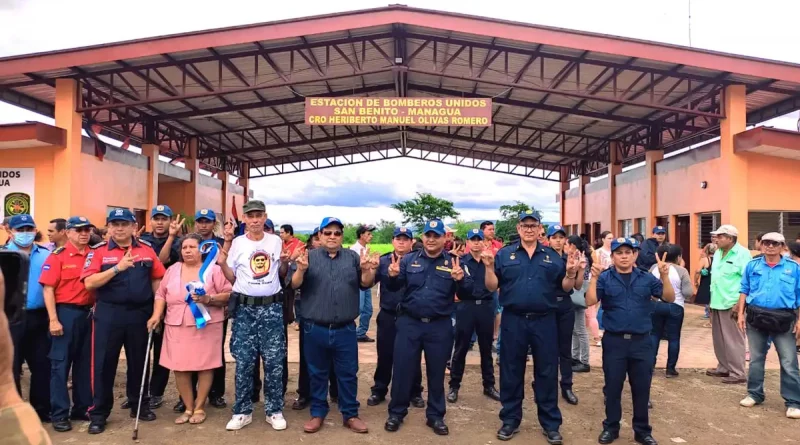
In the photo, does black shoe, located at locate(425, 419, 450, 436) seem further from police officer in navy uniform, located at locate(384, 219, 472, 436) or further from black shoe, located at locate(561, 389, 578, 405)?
black shoe, located at locate(561, 389, 578, 405)

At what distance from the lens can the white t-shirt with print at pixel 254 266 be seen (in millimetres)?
4078

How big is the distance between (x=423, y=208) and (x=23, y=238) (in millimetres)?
21765

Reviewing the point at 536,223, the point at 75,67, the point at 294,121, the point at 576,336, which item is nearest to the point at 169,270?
the point at 536,223

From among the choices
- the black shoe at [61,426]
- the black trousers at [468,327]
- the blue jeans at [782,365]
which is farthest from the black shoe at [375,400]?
the blue jeans at [782,365]

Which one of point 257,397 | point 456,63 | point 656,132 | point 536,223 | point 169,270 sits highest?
point 456,63

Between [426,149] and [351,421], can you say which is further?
[426,149]

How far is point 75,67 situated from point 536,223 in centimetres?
1026

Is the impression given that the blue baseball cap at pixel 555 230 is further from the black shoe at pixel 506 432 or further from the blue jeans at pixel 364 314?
the blue jeans at pixel 364 314

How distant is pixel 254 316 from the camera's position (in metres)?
4.11

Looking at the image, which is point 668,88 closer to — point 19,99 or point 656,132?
point 656,132

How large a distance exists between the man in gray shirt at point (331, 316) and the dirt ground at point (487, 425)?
0.72 ft

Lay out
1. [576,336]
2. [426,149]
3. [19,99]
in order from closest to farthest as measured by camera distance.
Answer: [576,336], [19,99], [426,149]

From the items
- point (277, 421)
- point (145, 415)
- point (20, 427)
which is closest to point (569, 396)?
point (277, 421)

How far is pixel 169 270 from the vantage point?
4.18 metres
